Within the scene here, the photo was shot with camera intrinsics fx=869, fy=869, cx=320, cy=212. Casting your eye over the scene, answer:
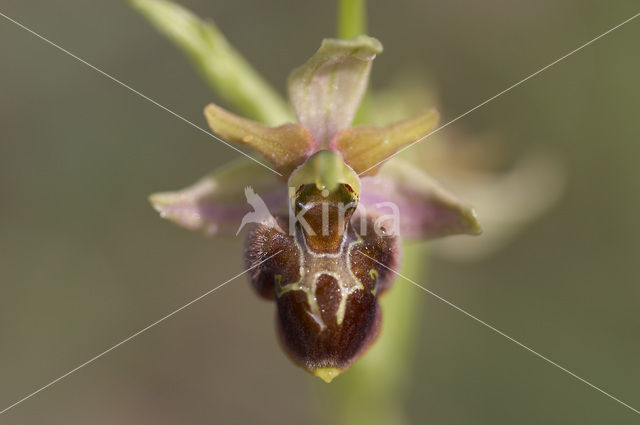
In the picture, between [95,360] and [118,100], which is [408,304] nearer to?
[95,360]

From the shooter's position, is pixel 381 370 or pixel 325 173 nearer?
pixel 325 173

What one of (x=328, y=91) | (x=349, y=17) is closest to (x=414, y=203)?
(x=328, y=91)

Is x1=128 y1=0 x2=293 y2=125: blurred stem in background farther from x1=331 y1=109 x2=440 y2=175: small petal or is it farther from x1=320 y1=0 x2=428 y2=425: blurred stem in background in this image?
x1=320 y1=0 x2=428 y2=425: blurred stem in background

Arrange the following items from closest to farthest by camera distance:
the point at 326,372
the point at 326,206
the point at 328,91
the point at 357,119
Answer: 1. the point at 326,372
2. the point at 326,206
3. the point at 328,91
4. the point at 357,119

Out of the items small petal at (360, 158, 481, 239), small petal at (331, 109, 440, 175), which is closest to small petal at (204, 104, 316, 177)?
small petal at (331, 109, 440, 175)

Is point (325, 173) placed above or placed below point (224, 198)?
below

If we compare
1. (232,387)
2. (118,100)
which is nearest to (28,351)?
(232,387)

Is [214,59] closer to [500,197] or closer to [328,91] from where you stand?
[328,91]

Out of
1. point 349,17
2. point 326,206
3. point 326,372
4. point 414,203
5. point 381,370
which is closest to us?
point 326,372
